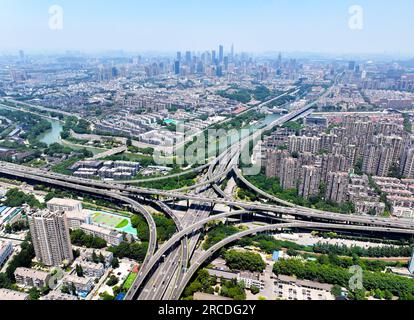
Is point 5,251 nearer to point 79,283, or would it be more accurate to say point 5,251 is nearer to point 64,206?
point 64,206

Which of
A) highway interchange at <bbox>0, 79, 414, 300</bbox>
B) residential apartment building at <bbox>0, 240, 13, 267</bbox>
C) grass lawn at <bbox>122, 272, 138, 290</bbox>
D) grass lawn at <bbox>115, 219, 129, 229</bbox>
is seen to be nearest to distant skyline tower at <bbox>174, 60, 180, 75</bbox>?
highway interchange at <bbox>0, 79, 414, 300</bbox>

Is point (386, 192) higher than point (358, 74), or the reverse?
point (358, 74)

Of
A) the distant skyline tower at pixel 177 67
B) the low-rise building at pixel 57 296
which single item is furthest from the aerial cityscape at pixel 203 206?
the distant skyline tower at pixel 177 67

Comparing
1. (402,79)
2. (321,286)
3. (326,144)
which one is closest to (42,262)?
(321,286)

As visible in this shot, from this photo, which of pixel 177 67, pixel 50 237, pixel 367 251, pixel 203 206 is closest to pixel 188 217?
pixel 203 206

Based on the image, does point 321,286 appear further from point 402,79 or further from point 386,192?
point 402,79
